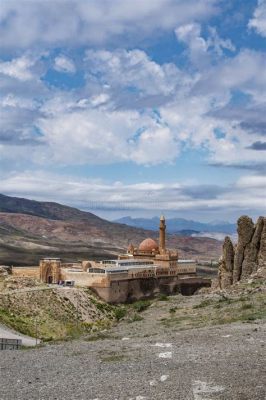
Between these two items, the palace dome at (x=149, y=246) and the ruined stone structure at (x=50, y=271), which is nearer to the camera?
the ruined stone structure at (x=50, y=271)

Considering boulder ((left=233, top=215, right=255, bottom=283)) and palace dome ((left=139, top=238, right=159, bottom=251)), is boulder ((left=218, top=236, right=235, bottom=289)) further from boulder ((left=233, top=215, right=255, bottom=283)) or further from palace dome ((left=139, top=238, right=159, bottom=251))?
palace dome ((left=139, top=238, right=159, bottom=251))

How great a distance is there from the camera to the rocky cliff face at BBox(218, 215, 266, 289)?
47.8m

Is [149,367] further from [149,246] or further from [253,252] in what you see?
[149,246]

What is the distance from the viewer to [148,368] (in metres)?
18.8

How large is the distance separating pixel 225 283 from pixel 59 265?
30.9 metres

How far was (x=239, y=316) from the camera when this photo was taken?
2950cm

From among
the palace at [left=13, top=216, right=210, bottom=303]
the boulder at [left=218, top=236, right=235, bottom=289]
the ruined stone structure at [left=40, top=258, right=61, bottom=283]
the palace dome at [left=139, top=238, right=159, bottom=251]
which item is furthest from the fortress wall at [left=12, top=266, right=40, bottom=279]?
the boulder at [left=218, top=236, right=235, bottom=289]

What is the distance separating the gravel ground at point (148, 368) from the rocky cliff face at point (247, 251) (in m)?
22.4

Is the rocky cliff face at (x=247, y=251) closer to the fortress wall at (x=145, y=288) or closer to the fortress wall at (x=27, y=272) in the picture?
the fortress wall at (x=145, y=288)

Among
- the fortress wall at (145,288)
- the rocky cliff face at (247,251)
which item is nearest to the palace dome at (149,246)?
the fortress wall at (145,288)

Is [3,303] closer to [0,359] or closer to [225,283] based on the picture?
[225,283]

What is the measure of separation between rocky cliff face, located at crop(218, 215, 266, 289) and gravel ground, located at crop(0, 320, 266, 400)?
2236cm

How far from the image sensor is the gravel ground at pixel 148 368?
16.1 m

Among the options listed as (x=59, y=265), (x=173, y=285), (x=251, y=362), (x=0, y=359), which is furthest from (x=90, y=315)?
(x=251, y=362)
